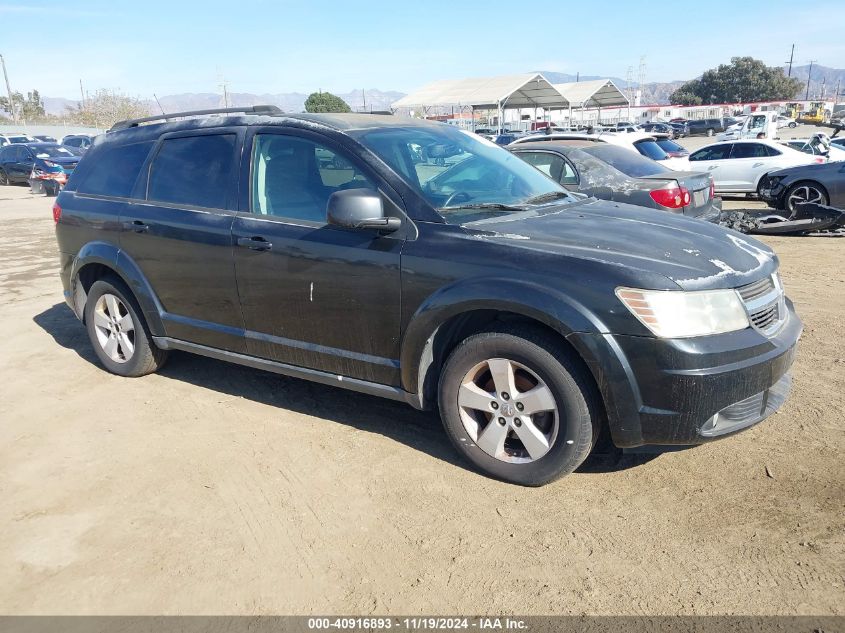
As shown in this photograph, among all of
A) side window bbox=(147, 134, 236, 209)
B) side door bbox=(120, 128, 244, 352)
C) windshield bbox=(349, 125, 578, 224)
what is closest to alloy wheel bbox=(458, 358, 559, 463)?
windshield bbox=(349, 125, 578, 224)

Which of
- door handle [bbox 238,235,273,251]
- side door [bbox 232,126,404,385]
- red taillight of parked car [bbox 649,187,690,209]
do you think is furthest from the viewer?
red taillight of parked car [bbox 649,187,690,209]

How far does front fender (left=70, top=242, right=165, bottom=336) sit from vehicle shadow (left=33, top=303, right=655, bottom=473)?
0.59 m

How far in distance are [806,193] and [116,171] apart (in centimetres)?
1110

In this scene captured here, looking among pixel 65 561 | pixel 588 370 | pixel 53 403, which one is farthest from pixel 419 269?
pixel 53 403

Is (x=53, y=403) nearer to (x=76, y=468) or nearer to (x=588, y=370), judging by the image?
(x=76, y=468)

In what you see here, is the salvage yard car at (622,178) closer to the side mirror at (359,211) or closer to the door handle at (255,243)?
the door handle at (255,243)

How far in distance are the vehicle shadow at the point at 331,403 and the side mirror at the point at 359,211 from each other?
1280mm

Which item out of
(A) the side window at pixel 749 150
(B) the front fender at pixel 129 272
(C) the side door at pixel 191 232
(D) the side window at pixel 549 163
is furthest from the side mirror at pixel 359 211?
(A) the side window at pixel 749 150

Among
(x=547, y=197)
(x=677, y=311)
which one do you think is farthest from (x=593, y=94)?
(x=677, y=311)

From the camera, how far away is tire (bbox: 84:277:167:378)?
5125 mm

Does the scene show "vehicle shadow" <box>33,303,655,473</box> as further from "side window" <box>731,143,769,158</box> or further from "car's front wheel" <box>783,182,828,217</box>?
"side window" <box>731,143,769,158</box>

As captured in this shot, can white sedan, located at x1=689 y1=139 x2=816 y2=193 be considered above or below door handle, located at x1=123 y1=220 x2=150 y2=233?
below

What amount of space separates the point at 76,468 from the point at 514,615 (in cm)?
263

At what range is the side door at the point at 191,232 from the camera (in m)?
4.42
